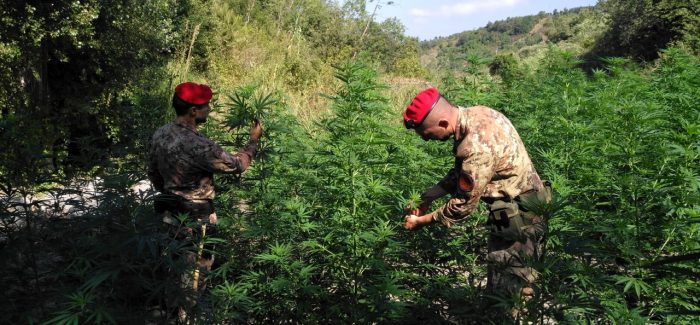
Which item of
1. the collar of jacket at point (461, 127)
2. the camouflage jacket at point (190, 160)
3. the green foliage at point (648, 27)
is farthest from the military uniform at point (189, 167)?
the green foliage at point (648, 27)

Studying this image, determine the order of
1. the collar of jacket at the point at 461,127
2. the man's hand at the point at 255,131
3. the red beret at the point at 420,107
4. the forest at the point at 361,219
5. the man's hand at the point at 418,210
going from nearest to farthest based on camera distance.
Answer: the forest at the point at 361,219, the red beret at the point at 420,107, the collar of jacket at the point at 461,127, the man's hand at the point at 418,210, the man's hand at the point at 255,131

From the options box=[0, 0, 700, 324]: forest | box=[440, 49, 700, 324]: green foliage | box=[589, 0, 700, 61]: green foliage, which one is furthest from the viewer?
box=[589, 0, 700, 61]: green foliage

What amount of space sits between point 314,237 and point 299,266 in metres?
0.27

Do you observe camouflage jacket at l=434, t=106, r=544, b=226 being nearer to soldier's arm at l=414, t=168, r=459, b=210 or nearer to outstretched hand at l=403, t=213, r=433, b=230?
outstretched hand at l=403, t=213, r=433, b=230

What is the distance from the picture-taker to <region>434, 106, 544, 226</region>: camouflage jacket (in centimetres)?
277

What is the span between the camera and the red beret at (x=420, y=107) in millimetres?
2746

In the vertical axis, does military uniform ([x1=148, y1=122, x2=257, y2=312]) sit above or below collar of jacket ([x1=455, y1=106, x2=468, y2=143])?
below

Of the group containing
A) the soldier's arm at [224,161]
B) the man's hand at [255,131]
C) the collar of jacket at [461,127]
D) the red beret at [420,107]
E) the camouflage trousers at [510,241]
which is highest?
the red beret at [420,107]

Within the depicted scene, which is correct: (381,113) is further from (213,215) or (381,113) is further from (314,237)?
(213,215)

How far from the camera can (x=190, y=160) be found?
3.23 meters

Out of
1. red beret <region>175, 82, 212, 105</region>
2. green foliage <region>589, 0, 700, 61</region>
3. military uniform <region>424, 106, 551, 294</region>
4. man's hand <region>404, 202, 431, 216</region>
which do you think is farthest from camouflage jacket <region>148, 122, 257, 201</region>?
green foliage <region>589, 0, 700, 61</region>

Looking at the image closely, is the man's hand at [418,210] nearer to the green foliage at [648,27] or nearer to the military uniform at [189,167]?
the military uniform at [189,167]

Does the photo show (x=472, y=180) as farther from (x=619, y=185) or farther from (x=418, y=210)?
(x=619, y=185)

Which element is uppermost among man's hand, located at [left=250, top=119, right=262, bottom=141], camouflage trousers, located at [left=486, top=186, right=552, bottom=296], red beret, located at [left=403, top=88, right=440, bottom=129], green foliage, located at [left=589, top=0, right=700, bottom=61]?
green foliage, located at [left=589, top=0, right=700, bottom=61]
